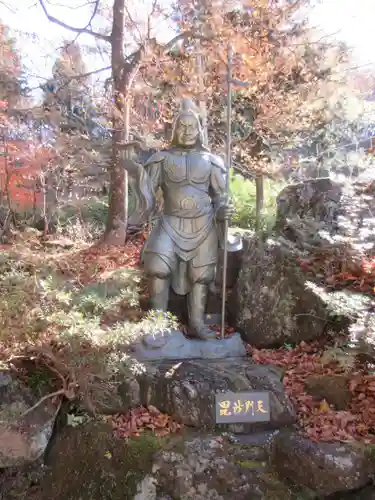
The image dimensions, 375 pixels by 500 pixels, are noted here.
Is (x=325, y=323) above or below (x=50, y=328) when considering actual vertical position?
below

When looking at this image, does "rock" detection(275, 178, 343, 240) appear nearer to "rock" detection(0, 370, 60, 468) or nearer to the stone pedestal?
the stone pedestal

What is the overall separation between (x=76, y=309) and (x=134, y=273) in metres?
1.10

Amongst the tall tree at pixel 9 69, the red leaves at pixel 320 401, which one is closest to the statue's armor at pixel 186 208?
the red leaves at pixel 320 401

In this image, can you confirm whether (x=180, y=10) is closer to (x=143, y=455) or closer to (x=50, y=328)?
(x=50, y=328)

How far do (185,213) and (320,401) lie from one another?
6.73 feet

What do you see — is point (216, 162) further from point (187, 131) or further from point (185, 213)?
point (185, 213)

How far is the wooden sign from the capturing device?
326 centimetres

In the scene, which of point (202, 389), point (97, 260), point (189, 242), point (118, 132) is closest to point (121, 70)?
point (118, 132)

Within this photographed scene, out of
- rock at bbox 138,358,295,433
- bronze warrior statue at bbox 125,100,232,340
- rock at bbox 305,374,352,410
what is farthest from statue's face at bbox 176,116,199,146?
rock at bbox 305,374,352,410

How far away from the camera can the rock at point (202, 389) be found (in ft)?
10.8

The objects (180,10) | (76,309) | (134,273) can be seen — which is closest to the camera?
(76,309)

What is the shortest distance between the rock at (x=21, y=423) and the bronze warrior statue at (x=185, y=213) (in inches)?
52.5

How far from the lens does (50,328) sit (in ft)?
9.70

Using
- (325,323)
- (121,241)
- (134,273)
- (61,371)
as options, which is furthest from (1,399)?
(121,241)
